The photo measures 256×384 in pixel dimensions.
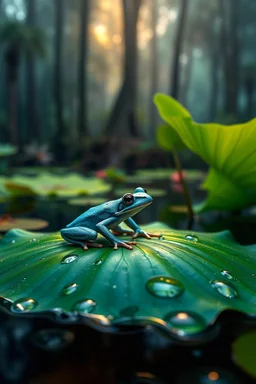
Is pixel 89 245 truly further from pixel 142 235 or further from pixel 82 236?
pixel 142 235

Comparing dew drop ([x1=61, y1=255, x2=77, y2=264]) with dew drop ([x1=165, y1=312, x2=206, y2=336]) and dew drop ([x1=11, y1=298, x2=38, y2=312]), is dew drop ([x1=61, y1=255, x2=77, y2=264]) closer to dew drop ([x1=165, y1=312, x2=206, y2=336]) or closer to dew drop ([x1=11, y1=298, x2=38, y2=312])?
dew drop ([x1=11, y1=298, x2=38, y2=312])

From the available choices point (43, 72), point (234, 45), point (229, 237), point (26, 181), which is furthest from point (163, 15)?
→ point (229, 237)

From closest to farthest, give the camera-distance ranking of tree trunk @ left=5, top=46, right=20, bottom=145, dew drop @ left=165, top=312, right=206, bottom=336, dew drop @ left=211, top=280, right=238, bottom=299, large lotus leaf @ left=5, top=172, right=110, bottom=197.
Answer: dew drop @ left=165, top=312, right=206, bottom=336 → dew drop @ left=211, top=280, right=238, bottom=299 → large lotus leaf @ left=5, top=172, right=110, bottom=197 → tree trunk @ left=5, top=46, right=20, bottom=145

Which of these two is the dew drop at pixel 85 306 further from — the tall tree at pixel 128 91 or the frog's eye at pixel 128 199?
the tall tree at pixel 128 91

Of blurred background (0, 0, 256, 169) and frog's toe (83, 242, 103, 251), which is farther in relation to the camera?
blurred background (0, 0, 256, 169)

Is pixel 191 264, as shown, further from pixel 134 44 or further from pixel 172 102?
pixel 134 44

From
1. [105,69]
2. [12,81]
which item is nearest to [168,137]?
[12,81]

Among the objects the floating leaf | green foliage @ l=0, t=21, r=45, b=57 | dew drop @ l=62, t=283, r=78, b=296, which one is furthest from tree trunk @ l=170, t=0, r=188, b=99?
dew drop @ l=62, t=283, r=78, b=296
